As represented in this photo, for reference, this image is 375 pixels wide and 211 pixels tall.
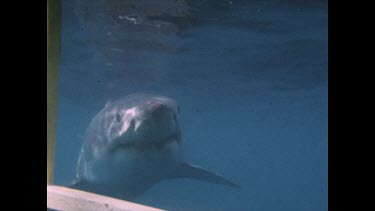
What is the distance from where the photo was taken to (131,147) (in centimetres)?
741

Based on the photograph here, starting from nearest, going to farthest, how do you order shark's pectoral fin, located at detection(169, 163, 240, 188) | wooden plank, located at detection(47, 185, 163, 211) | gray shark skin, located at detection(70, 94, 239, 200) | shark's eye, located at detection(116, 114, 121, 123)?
wooden plank, located at detection(47, 185, 163, 211)
gray shark skin, located at detection(70, 94, 239, 200)
shark's eye, located at detection(116, 114, 121, 123)
shark's pectoral fin, located at detection(169, 163, 240, 188)

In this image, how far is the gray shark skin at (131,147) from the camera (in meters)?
7.20

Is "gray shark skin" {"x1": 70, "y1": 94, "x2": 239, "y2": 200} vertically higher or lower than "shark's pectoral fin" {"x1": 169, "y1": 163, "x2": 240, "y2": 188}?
higher

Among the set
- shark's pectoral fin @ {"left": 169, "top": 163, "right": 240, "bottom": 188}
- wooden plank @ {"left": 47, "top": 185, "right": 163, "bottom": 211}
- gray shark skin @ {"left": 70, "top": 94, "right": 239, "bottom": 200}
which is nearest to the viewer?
wooden plank @ {"left": 47, "top": 185, "right": 163, "bottom": 211}

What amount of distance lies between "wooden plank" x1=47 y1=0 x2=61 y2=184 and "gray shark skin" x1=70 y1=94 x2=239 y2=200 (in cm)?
354

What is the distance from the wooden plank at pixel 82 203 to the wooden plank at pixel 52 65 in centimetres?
32

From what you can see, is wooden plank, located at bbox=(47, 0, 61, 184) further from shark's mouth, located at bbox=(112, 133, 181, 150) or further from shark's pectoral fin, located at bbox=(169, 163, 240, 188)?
shark's pectoral fin, located at bbox=(169, 163, 240, 188)

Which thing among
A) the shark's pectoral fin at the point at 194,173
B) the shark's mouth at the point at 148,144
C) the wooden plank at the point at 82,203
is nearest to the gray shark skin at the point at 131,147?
the shark's mouth at the point at 148,144

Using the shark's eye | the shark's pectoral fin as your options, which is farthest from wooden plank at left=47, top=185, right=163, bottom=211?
the shark's pectoral fin

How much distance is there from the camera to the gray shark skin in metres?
7.20

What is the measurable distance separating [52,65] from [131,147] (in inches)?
162

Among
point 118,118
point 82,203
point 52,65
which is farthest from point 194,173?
point 52,65

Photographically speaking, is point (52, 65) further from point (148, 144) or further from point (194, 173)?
point (194, 173)

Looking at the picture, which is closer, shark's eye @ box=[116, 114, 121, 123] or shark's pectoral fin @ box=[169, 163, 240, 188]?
shark's eye @ box=[116, 114, 121, 123]
